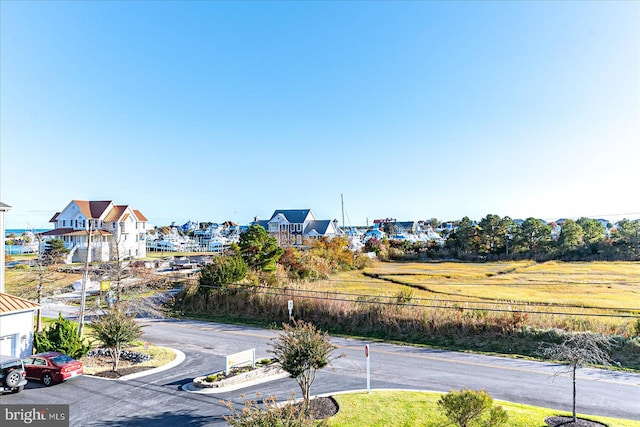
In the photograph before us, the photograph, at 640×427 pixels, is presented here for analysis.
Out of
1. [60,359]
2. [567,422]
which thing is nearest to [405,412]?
[567,422]

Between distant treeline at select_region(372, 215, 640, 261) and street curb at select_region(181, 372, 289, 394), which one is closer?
street curb at select_region(181, 372, 289, 394)

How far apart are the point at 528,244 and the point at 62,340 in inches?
2751

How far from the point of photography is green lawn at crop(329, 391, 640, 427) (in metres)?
11.1

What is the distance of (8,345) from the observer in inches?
669

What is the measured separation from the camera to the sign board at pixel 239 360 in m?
15.2

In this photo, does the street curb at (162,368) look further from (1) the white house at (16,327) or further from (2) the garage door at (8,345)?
(2) the garage door at (8,345)

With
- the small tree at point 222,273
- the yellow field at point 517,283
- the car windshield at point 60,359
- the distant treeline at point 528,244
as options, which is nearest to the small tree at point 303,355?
the car windshield at point 60,359

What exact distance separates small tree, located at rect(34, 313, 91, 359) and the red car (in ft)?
6.44

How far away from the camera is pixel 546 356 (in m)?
17.9

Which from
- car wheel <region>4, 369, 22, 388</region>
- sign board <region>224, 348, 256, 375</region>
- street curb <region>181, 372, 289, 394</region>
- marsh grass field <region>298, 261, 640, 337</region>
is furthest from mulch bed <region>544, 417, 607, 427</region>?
car wheel <region>4, 369, 22, 388</region>

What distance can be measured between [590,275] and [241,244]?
38.4 meters

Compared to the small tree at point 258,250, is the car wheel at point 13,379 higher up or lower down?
lower down

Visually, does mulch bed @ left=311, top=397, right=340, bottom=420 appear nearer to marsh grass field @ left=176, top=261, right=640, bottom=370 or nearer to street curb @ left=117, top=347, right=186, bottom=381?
street curb @ left=117, top=347, right=186, bottom=381

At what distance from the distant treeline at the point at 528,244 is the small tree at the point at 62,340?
56.9m
